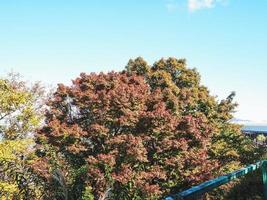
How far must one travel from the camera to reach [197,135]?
1001 inches

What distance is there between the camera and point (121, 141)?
72.7 ft

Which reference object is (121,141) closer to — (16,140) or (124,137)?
(124,137)

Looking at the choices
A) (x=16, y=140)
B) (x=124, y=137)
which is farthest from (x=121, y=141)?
(x=16, y=140)

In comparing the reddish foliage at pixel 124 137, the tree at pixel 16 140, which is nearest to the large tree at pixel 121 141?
the reddish foliage at pixel 124 137

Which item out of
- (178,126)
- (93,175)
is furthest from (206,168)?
(93,175)

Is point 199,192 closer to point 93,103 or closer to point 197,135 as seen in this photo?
point 93,103

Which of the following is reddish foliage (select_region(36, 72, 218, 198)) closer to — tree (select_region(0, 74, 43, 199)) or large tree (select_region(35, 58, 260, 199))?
large tree (select_region(35, 58, 260, 199))

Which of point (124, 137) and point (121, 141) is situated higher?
point (124, 137)

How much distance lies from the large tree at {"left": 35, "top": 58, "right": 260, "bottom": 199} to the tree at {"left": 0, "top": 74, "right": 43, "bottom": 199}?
3.81 feet

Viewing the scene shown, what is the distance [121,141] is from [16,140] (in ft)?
22.1

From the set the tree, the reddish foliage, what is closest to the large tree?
the reddish foliage

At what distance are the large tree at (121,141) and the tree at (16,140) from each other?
116 centimetres

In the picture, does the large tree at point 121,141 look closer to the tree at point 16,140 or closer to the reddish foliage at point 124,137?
the reddish foliage at point 124,137

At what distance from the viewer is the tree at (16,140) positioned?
21406mm
